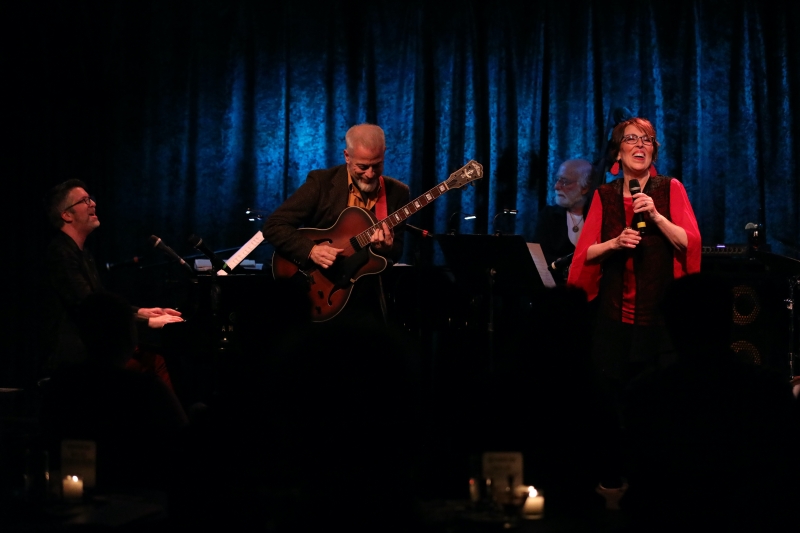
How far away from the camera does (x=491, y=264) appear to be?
474 cm

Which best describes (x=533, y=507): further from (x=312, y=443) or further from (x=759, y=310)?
(x=759, y=310)

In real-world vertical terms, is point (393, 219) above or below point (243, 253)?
above

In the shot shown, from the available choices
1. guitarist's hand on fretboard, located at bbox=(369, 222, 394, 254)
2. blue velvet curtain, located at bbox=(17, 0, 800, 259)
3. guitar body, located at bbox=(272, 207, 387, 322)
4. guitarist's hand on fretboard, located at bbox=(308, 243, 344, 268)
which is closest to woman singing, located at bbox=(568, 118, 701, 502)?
guitarist's hand on fretboard, located at bbox=(369, 222, 394, 254)

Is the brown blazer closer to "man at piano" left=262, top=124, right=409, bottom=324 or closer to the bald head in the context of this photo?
"man at piano" left=262, top=124, right=409, bottom=324

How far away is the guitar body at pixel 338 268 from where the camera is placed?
460 centimetres

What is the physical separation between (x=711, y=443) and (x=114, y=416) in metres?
1.49

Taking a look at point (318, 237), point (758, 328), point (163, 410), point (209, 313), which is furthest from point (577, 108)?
point (163, 410)

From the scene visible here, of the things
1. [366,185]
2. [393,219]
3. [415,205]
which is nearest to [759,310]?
[415,205]

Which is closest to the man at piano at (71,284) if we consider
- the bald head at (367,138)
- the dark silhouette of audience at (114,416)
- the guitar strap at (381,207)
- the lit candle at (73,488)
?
the guitar strap at (381,207)

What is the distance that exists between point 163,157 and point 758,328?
467cm

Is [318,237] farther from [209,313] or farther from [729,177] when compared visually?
[729,177]

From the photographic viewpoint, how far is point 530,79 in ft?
21.9

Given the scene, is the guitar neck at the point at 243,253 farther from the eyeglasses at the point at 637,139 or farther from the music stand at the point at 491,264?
the eyeglasses at the point at 637,139

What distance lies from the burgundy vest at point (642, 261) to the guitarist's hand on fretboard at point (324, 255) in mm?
1448
